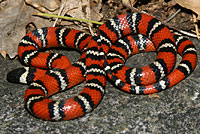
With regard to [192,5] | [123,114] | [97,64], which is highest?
[192,5]

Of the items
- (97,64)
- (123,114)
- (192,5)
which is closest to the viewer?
(123,114)

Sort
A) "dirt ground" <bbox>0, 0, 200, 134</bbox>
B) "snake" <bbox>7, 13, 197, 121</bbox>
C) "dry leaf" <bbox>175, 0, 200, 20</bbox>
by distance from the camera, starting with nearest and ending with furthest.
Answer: "dirt ground" <bbox>0, 0, 200, 134</bbox> < "snake" <bbox>7, 13, 197, 121</bbox> < "dry leaf" <bbox>175, 0, 200, 20</bbox>

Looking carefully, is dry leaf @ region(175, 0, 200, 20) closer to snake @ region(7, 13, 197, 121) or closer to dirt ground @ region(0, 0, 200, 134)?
snake @ region(7, 13, 197, 121)

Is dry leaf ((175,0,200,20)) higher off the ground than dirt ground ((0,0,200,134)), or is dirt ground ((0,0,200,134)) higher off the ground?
dry leaf ((175,0,200,20))

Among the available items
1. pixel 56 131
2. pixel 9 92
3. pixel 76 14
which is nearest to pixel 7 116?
pixel 9 92

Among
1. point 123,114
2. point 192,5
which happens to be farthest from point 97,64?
point 192,5

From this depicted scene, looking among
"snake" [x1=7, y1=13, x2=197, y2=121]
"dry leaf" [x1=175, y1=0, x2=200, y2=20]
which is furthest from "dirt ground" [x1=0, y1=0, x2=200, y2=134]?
"dry leaf" [x1=175, y1=0, x2=200, y2=20]

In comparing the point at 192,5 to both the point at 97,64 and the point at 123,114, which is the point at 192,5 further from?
the point at 123,114

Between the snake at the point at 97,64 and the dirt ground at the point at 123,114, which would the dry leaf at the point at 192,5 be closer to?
the snake at the point at 97,64
